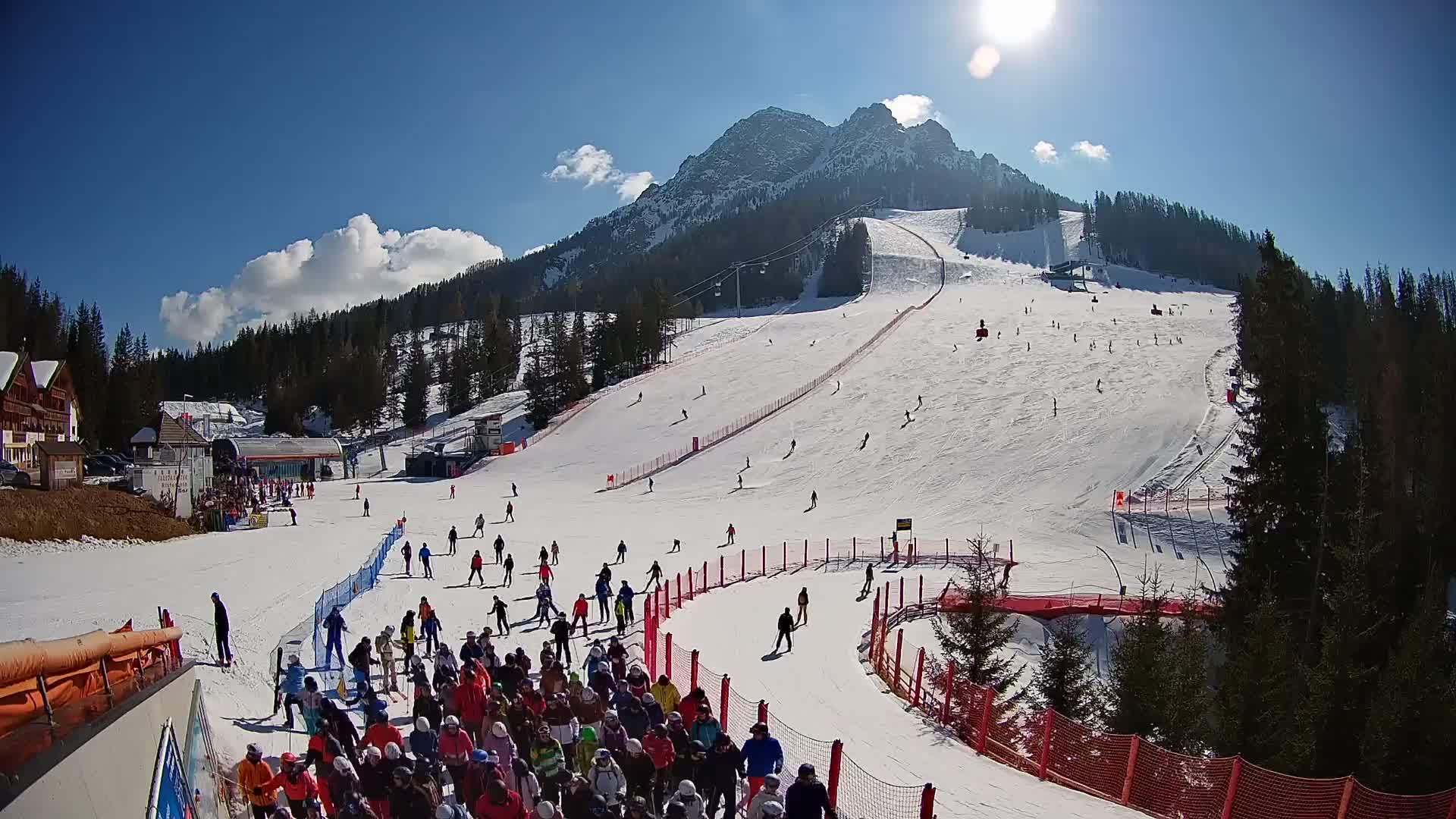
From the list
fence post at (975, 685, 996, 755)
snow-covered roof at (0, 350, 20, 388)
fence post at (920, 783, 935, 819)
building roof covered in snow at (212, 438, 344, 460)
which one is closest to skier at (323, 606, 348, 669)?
fence post at (975, 685, 996, 755)

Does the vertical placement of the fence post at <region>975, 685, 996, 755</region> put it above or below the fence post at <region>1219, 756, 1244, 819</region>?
below

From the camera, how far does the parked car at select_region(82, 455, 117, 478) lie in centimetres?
5128

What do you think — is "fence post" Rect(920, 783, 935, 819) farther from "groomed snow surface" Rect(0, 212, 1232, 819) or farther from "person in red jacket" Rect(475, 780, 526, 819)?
"person in red jacket" Rect(475, 780, 526, 819)

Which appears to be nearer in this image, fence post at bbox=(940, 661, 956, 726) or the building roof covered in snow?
fence post at bbox=(940, 661, 956, 726)

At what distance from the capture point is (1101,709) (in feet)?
52.5

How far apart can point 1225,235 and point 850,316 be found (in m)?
129

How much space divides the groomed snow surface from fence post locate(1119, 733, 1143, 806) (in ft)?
1.16

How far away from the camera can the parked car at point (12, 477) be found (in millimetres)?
33906

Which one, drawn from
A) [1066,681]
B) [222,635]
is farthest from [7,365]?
[1066,681]

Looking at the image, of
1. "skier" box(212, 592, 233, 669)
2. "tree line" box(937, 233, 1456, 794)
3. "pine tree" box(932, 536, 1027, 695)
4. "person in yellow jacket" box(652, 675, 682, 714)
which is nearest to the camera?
"person in yellow jacket" box(652, 675, 682, 714)

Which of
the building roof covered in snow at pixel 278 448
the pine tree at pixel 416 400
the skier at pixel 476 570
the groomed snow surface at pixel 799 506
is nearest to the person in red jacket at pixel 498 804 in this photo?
the groomed snow surface at pixel 799 506

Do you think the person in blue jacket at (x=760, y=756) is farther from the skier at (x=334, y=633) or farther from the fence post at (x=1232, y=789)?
the skier at (x=334, y=633)

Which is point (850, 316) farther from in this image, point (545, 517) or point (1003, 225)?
point (1003, 225)

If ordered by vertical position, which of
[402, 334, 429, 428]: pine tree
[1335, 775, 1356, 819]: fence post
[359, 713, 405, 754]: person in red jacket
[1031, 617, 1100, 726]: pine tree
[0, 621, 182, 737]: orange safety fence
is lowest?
[1031, 617, 1100, 726]: pine tree
